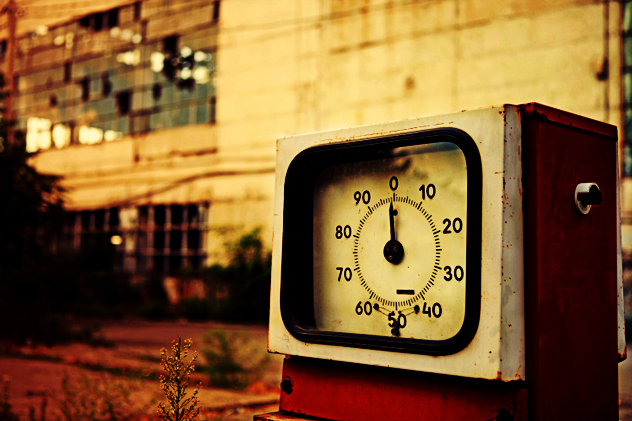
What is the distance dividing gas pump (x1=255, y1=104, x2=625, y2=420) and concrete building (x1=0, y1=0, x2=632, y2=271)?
979cm

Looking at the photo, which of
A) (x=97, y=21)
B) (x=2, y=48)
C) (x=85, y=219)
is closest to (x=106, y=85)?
(x=97, y=21)

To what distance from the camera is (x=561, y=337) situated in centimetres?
163

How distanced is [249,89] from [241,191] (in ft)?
8.77

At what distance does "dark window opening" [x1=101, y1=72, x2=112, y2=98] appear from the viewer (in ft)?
67.9

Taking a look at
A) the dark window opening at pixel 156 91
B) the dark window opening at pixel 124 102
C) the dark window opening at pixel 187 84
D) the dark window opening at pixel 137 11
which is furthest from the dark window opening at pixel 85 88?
the dark window opening at pixel 187 84

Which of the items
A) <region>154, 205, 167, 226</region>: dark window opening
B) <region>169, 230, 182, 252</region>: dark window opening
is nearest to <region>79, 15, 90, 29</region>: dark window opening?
<region>154, 205, 167, 226</region>: dark window opening

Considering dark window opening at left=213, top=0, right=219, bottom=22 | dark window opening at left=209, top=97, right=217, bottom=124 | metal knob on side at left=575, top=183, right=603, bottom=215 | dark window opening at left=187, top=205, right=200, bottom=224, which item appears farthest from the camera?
dark window opening at left=187, top=205, right=200, bottom=224

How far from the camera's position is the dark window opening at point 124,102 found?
20094 millimetres

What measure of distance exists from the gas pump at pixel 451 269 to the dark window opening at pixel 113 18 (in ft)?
65.5

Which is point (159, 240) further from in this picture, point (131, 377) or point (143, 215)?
point (131, 377)

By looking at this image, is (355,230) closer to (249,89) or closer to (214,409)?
(214,409)

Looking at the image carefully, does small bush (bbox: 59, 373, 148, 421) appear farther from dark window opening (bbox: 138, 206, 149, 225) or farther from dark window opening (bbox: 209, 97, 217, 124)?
dark window opening (bbox: 138, 206, 149, 225)

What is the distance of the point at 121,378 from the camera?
671cm

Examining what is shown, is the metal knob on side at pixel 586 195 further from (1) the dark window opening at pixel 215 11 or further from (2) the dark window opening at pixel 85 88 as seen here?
(2) the dark window opening at pixel 85 88
